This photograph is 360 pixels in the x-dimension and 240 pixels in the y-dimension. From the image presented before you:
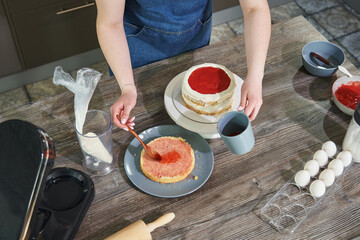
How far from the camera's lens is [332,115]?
155 centimetres

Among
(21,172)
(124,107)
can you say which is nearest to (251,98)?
(124,107)

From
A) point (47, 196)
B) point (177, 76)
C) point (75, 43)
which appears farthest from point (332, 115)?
point (75, 43)

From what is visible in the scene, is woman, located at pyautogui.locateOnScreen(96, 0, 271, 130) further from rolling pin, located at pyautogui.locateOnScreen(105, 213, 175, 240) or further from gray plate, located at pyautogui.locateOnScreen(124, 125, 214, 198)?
rolling pin, located at pyautogui.locateOnScreen(105, 213, 175, 240)

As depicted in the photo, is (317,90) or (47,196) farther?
(317,90)

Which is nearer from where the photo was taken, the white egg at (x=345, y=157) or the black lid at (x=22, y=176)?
the black lid at (x=22, y=176)

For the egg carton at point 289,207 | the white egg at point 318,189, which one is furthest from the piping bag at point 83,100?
the white egg at point 318,189

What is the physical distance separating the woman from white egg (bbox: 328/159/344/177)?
275mm

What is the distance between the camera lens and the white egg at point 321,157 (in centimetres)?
139

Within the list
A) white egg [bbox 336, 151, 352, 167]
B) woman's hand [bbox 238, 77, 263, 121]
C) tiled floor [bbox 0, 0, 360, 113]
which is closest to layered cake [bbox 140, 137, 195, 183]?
woman's hand [bbox 238, 77, 263, 121]

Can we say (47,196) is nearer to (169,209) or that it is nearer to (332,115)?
(169,209)

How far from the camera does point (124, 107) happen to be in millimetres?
1469

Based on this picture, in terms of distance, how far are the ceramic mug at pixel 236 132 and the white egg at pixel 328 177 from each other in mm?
222

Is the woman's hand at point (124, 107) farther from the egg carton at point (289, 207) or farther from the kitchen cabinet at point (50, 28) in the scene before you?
the kitchen cabinet at point (50, 28)

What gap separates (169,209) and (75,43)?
5.71 ft
